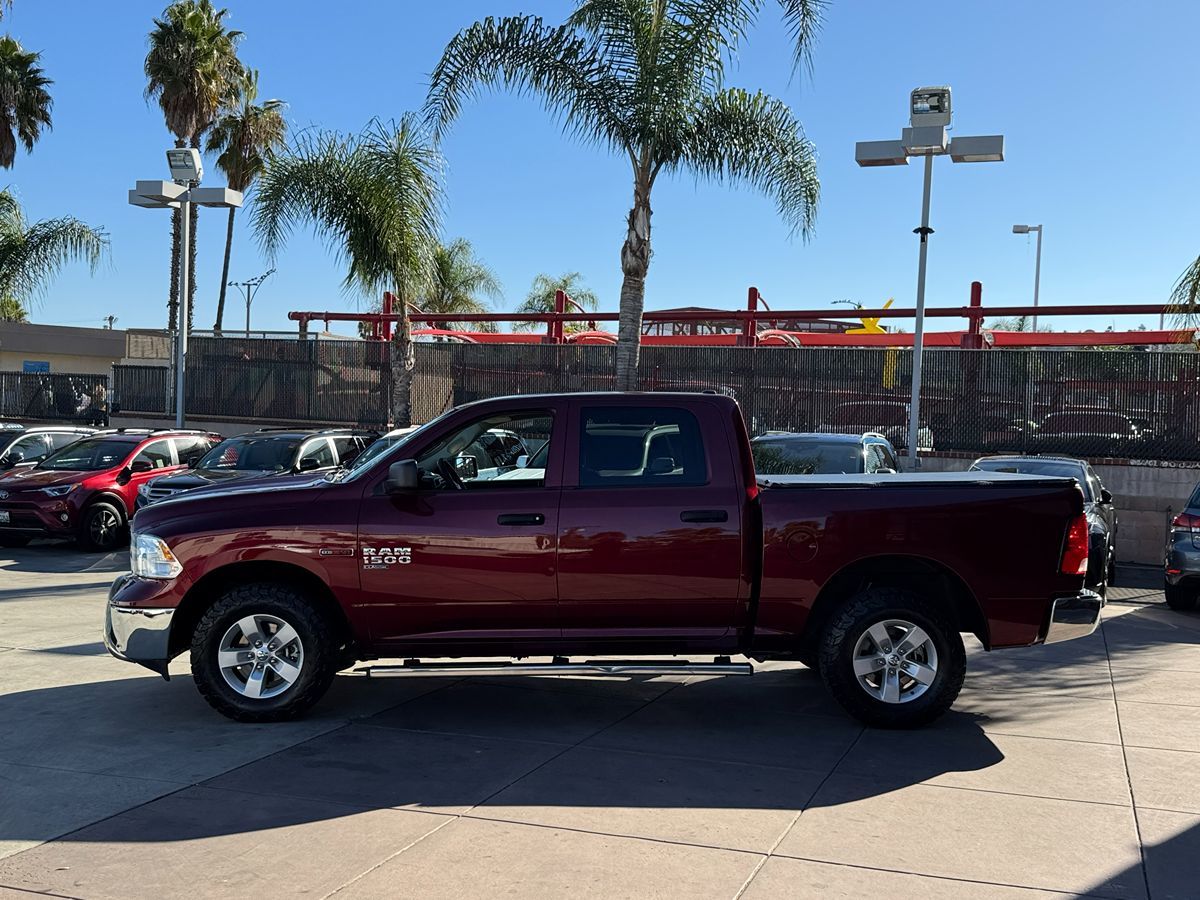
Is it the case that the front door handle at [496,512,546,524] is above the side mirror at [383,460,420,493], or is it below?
below

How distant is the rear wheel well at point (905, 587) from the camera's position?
7027 mm

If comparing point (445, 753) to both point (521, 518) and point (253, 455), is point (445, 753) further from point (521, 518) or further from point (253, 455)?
point (253, 455)

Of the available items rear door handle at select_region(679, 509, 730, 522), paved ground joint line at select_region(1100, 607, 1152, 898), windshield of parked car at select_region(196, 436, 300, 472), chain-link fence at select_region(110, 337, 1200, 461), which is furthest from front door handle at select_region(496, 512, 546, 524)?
chain-link fence at select_region(110, 337, 1200, 461)

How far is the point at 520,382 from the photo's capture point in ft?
67.6

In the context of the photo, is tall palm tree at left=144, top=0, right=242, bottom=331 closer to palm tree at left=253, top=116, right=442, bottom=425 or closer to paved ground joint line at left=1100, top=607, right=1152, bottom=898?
palm tree at left=253, top=116, right=442, bottom=425

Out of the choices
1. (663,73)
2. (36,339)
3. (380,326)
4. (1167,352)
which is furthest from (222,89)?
(1167,352)

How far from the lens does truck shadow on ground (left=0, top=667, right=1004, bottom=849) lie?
557 centimetres

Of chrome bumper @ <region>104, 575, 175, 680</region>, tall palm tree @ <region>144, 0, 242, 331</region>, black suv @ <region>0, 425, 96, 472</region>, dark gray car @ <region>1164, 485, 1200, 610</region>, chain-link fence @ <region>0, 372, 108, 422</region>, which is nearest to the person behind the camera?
chrome bumper @ <region>104, 575, 175, 680</region>

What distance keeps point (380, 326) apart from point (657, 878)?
66.6 feet

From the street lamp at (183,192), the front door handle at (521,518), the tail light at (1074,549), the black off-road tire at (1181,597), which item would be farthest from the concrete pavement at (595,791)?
the street lamp at (183,192)

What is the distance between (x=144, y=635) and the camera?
697cm

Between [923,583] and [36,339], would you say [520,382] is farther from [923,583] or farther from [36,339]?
[36,339]

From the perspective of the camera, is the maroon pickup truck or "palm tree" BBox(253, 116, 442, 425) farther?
"palm tree" BBox(253, 116, 442, 425)

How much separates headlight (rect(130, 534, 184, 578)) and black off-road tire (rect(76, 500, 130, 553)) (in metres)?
9.19
